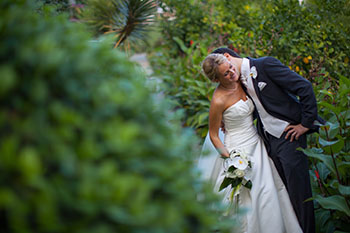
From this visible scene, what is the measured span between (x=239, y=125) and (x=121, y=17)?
211 cm

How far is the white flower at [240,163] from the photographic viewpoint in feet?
9.27

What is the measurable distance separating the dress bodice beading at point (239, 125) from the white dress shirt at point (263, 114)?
133mm

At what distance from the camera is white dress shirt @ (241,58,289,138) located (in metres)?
2.89

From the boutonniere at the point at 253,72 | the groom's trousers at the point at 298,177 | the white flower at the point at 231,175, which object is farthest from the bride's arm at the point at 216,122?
the groom's trousers at the point at 298,177

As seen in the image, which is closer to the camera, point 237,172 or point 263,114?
point 237,172

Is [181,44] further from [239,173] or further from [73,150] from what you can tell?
[73,150]

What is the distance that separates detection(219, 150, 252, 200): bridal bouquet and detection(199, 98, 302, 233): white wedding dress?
95 mm

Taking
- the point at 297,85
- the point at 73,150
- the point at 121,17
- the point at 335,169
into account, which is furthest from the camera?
the point at 121,17

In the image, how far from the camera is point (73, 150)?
2.21 feet

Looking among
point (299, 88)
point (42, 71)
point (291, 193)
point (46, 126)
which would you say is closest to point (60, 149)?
point (46, 126)

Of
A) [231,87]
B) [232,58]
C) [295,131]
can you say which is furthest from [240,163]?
[232,58]

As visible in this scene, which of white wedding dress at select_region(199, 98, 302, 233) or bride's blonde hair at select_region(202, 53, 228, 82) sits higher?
bride's blonde hair at select_region(202, 53, 228, 82)

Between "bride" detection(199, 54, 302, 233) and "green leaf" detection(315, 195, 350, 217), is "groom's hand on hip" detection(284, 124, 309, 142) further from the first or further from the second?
"green leaf" detection(315, 195, 350, 217)

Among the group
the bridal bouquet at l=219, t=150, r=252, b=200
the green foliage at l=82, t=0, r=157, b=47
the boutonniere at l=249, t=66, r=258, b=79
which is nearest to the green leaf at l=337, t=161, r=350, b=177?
the bridal bouquet at l=219, t=150, r=252, b=200
